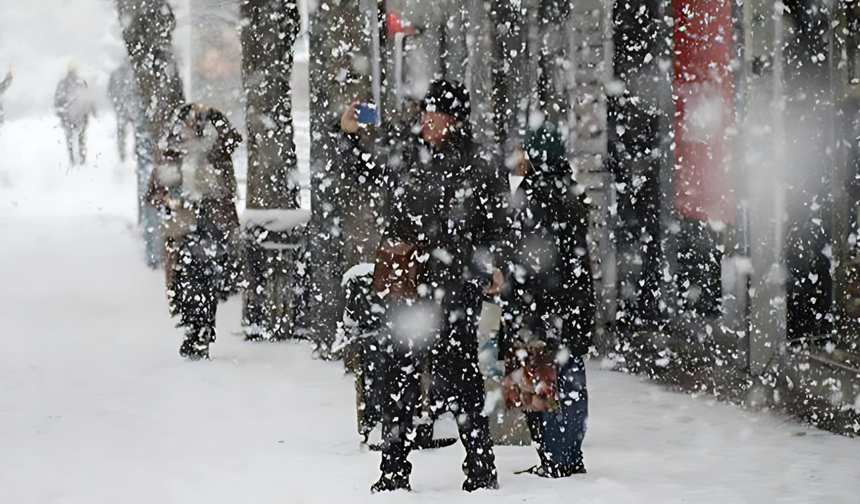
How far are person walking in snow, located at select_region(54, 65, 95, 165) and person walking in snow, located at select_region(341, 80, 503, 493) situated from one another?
26576 millimetres

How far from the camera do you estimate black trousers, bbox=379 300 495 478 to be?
551 cm

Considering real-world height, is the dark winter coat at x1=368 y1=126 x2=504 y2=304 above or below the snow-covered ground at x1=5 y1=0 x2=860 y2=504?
above

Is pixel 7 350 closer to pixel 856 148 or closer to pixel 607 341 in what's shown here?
pixel 607 341

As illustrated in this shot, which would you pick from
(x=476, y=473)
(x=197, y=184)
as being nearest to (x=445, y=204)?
(x=476, y=473)

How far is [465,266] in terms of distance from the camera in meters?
5.51

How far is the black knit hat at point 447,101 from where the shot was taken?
5512mm

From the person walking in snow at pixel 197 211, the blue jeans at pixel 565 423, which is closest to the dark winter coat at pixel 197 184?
the person walking in snow at pixel 197 211

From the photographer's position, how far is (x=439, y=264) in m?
5.47

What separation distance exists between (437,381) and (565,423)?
0.78m

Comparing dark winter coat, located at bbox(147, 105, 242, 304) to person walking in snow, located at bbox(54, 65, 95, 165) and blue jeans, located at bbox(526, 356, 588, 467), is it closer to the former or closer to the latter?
blue jeans, located at bbox(526, 356, 588, 467)

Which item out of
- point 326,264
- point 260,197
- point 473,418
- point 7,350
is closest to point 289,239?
point 260,197

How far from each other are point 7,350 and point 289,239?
9.05 feet

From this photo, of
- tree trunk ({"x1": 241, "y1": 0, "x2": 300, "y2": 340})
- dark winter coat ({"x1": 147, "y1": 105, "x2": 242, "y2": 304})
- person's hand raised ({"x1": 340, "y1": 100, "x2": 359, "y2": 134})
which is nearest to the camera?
person's hand raised ({"x1": 340, "y1": 100, "x2": 359, "y2": 134})

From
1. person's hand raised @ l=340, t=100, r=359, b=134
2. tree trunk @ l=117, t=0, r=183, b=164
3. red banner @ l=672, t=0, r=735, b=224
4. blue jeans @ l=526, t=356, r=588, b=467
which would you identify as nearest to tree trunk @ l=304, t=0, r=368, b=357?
red banner @ l=672, t=0, r=735, b=224
